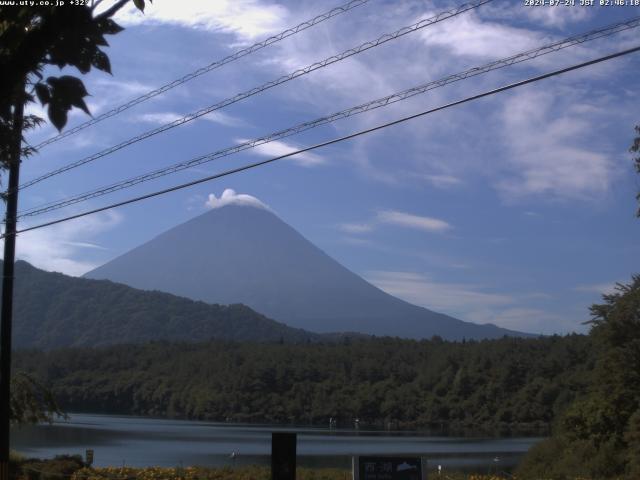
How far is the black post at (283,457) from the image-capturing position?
32.4 feet

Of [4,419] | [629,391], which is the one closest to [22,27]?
[4,419]

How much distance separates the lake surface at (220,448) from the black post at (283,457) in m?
22.5

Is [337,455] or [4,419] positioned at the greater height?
[4,419]

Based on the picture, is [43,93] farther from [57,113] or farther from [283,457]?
[283,457]

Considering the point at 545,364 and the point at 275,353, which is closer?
the point at 545,364

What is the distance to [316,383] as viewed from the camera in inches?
3703

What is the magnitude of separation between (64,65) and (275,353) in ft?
333

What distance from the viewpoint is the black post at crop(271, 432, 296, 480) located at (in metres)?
9.88

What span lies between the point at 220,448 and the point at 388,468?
38181mm

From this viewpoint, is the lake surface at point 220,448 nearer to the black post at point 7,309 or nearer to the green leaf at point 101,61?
the black post at point 7,309

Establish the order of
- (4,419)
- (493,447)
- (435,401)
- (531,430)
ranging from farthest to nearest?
1. (435,401)
2. (531,430)
3. (493,447)
4. (4,419)

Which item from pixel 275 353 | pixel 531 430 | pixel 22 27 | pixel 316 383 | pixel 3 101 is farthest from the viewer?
pixel 275 353

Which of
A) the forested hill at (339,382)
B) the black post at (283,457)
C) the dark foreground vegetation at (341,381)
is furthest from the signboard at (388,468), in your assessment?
the forested hill at (339,382)

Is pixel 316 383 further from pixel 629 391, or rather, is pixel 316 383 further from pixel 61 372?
pixel 629 391
